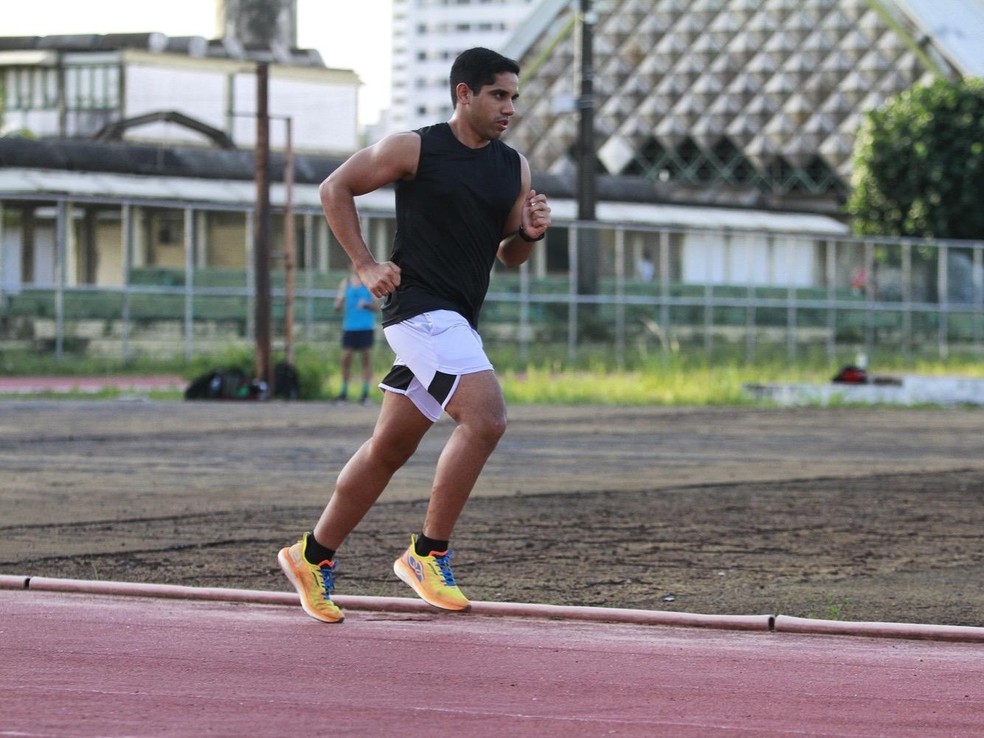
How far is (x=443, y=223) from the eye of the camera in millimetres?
6043

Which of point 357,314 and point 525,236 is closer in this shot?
point 525,236

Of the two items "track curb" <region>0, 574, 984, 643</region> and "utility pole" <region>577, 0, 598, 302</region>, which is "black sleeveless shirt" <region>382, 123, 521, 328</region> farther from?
"utility pole" <region>577, 0, 598, 302</region>

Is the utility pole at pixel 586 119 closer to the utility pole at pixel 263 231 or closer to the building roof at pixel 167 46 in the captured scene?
the utility pole at pixel 263 231

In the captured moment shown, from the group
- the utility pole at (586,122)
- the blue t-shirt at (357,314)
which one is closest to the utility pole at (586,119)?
the utility pole at (586,122)

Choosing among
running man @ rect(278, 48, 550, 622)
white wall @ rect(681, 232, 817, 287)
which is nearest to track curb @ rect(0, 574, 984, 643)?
running man @ rect(278, 48, 550, 622)

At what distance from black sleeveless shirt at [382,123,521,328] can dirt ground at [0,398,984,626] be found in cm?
136

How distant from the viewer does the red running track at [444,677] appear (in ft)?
14.5

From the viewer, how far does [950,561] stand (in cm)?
814

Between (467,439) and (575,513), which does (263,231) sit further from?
(467,439)

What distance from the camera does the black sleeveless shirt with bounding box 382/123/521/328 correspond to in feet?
19.8

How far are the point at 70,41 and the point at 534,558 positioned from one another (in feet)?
229

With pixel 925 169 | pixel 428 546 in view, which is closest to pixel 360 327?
pixel 428 546

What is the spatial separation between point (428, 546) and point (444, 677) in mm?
1260

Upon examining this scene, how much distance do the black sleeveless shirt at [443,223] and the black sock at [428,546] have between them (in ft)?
2.50
